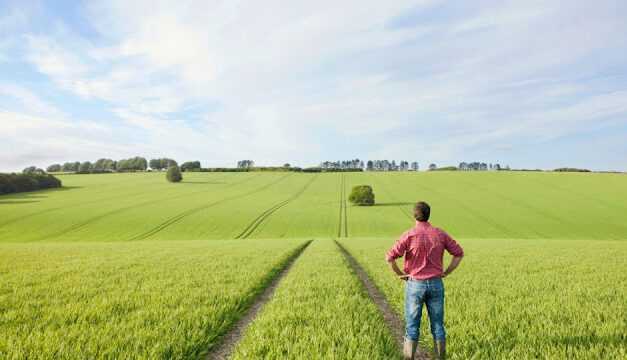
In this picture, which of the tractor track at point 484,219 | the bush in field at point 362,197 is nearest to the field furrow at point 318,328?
the tractor track at point 484,219

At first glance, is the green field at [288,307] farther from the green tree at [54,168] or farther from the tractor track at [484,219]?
the green tree at [54,168]

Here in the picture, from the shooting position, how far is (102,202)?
69.1 metres

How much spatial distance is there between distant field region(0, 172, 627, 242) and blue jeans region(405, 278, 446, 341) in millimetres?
40920

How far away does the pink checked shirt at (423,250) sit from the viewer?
18.0 feet

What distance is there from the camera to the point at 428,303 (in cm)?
562

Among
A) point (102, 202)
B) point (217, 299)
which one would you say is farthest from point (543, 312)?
point (102, 202)

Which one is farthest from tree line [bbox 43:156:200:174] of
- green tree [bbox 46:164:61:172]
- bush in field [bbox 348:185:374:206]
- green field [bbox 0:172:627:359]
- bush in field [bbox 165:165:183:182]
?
green field [bbox 0:172:627:359]

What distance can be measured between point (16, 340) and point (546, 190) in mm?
102313

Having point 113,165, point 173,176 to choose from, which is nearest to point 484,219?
point 173,176

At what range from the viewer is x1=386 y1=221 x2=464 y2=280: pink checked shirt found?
5492mm

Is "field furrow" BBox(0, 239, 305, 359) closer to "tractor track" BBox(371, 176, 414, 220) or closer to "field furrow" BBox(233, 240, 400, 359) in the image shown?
"field furrow" BBox(233, 240, 400, 359)

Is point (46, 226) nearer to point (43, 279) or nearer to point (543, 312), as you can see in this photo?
point (43, 279)

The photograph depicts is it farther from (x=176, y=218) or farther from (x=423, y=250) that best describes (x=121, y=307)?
(x=176, y=218)

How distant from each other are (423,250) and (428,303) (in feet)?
3.15
